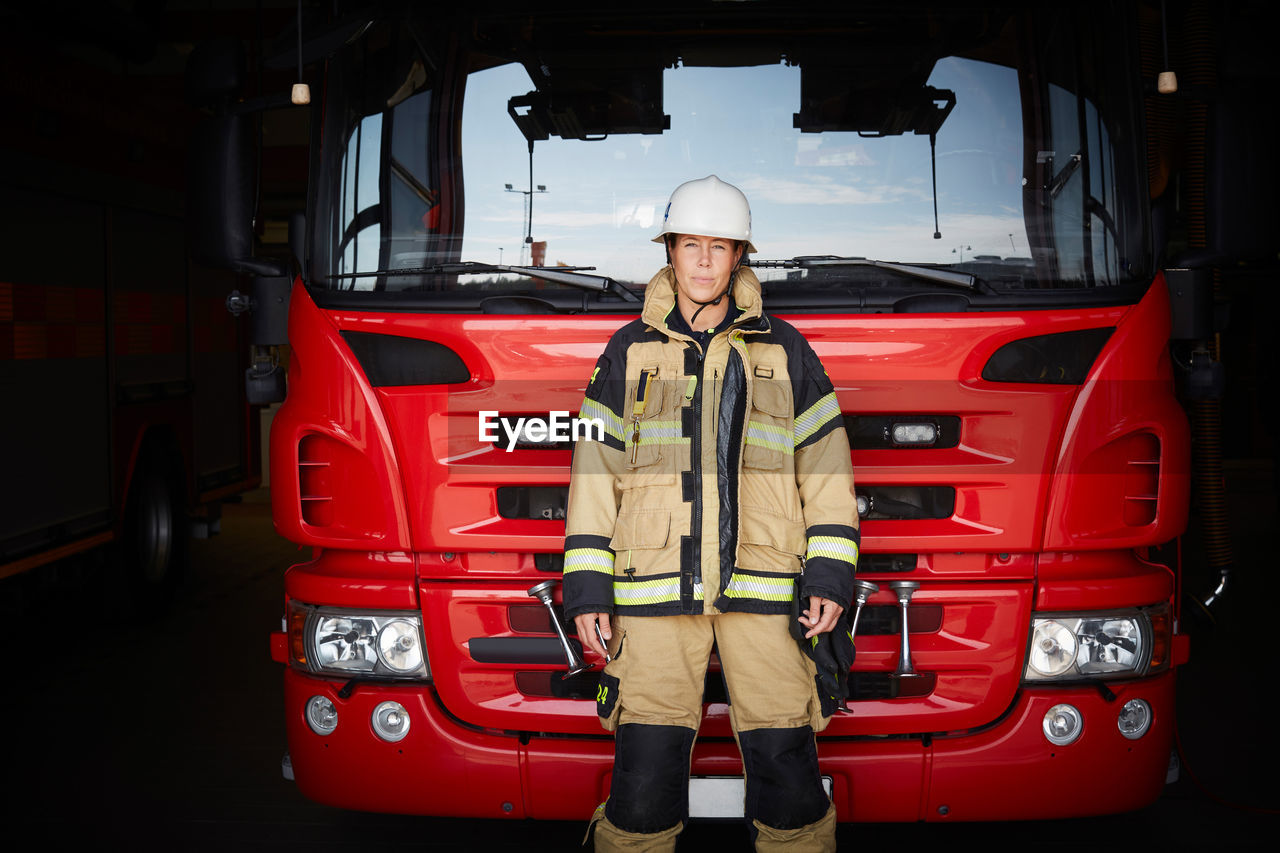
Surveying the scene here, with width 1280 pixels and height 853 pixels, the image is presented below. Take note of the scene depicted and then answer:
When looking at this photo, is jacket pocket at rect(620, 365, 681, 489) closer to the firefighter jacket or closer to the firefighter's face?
the firefighter jacket

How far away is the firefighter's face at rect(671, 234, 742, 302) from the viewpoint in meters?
2.95

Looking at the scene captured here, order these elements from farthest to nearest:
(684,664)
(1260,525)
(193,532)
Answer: (1260,525), (193,532), (684,664)

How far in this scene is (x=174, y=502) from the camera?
7379mm

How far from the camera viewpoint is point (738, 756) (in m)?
3.09

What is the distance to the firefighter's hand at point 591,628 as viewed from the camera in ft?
9.48

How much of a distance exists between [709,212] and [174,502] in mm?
5424

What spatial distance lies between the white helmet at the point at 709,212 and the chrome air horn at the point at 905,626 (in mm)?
926

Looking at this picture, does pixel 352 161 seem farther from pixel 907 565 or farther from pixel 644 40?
pixel 907 565

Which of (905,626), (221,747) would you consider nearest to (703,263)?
(905,626)

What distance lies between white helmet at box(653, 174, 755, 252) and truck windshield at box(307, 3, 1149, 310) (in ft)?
0.73

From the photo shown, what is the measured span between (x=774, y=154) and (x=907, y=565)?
1123 millimetres

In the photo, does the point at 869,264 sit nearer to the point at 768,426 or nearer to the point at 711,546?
Answer: the point at 768,426

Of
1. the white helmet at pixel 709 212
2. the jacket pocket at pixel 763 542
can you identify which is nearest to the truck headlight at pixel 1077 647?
the jacket pocket at pixel 763 542

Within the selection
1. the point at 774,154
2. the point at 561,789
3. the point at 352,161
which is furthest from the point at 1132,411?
the point at 352,161
